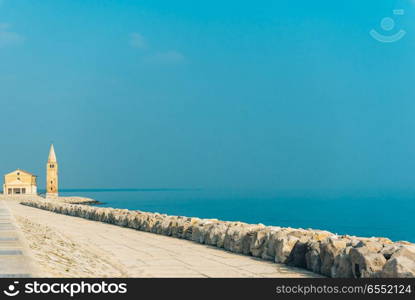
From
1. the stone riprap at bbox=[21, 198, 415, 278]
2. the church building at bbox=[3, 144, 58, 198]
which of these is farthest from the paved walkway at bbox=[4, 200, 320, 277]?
the church building at bbox=[3, 144, 58, 198]

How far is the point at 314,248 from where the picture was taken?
10.4 metres

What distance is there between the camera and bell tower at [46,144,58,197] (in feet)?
316

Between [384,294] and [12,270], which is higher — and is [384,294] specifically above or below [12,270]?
below

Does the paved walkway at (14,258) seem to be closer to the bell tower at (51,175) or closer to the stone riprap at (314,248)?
the stone riprap at (314,248)

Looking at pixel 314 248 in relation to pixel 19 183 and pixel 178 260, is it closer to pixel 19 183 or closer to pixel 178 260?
pixel 178 260

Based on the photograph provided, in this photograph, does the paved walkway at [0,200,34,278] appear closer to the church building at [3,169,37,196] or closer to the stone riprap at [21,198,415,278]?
the stone riprap at [21,198,415,278]

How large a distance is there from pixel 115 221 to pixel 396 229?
149 feet

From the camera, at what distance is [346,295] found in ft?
24.0

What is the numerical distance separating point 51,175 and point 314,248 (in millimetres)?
92012

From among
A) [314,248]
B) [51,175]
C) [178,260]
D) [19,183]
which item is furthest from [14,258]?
[19,183]

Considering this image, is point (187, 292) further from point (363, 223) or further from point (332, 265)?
point (363, 223)

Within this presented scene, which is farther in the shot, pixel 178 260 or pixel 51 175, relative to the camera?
pixel 51 175

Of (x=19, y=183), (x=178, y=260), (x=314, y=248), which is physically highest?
(x=19, y=183)

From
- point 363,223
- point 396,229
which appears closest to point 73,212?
point 396,229
